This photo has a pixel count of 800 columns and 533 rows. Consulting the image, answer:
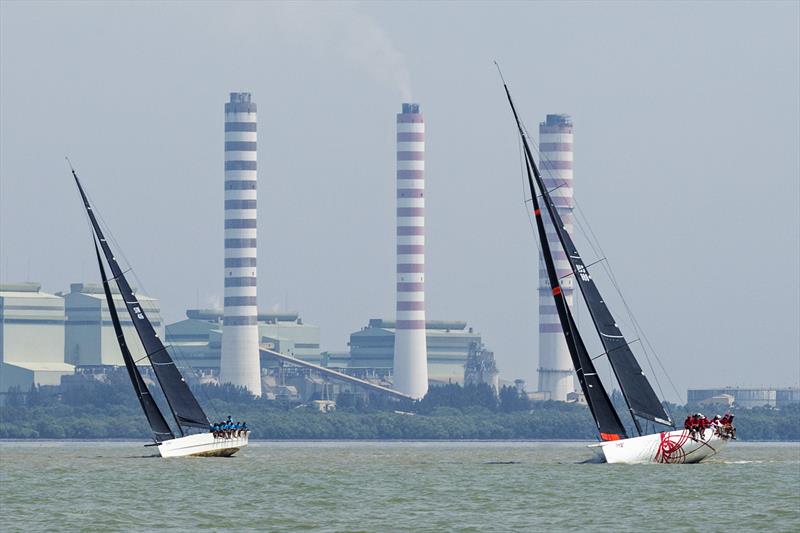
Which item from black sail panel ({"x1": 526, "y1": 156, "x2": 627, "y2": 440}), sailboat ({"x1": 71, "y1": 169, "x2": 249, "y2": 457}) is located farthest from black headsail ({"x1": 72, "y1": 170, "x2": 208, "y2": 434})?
black sail panel ({"x1": 526, "y1": 156, "x2": 627, "y2": 440})

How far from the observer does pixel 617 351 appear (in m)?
63.2

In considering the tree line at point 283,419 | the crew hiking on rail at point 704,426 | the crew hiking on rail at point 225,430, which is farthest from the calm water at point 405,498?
the tree line at point 283,419

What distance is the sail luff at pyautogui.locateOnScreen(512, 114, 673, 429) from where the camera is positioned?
2474 inches

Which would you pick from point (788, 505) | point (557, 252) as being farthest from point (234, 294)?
point (788, 505)

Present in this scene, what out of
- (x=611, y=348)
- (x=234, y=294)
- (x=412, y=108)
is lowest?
(x=611, y=348)

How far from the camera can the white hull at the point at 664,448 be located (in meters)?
62.8

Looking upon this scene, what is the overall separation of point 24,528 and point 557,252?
155 meters

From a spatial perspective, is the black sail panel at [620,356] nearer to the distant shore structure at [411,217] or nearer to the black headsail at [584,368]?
the black headsail at [584,368]

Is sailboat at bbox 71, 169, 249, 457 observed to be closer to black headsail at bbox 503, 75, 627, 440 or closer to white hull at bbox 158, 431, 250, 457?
white hull at bbox 158, 431, 250, 457

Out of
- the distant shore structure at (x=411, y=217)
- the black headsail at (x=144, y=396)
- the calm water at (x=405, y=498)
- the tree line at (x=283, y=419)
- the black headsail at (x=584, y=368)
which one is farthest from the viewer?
the distant shore structure at (x=411, y=217)

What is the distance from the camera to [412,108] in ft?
649

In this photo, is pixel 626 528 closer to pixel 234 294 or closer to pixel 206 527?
pixel 206 527

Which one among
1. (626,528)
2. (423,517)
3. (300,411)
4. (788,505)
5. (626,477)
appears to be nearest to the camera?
(626,528)

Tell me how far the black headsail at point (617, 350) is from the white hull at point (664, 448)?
0.64 metres
